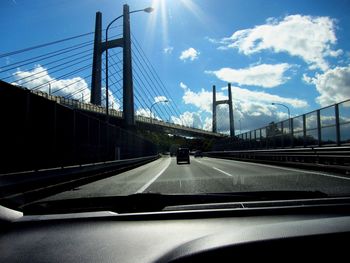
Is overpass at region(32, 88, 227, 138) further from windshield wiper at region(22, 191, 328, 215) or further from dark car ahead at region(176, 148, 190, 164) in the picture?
windshield wiper at region(22, 191, 328, 215)

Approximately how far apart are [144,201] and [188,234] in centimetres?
113

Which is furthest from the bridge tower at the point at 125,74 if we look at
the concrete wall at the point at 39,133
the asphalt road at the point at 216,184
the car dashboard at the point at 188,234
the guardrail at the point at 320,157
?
the car dashboard at the point at 188,234

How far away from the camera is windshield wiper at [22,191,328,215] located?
435 cm

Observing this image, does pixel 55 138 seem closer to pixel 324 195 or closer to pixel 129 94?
pixel 324 195

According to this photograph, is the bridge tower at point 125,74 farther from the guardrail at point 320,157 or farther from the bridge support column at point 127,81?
the guardrail at point 320,157

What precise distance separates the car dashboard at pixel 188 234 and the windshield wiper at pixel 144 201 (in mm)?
240

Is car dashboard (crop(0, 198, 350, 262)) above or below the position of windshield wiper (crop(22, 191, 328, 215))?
below

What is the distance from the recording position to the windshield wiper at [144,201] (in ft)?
14.3

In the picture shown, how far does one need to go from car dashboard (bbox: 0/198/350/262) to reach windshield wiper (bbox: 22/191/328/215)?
0.24m

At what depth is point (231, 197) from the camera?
15.5 feet

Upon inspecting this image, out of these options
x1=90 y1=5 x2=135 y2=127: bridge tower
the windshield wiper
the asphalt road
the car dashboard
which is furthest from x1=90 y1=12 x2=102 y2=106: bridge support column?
the car dashboard

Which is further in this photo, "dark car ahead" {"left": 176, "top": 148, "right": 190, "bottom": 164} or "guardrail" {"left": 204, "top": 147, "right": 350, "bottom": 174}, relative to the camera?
"dark car ahead" {"left": 176, "top": 148, "right": 190, "bottom": 164}

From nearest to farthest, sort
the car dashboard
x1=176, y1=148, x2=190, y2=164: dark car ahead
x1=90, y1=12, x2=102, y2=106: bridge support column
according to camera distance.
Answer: the car dashboard
x1=90, y1=12, x2=102, y2=106: bridge support column
x1=176, y1=148, x2=190, y2=164: dark car ahead

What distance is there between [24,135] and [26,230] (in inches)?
383
